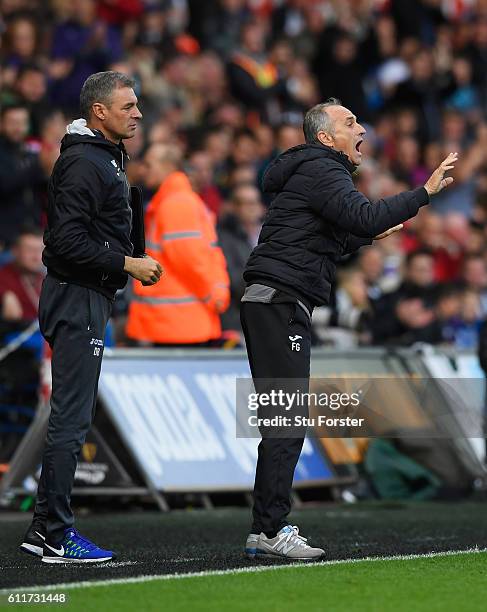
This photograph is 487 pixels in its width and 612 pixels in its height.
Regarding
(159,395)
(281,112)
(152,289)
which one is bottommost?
(159,395)

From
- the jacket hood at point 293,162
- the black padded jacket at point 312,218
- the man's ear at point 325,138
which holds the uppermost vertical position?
the man's ear at point 325,138

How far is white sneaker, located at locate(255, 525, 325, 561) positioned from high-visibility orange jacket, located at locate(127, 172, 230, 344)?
3.93 m

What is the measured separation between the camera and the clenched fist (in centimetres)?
757

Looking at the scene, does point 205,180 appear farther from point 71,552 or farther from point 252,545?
point 71,552

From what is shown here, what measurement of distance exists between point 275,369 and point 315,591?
1454 mm

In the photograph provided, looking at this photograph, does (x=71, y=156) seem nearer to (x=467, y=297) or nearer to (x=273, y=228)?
(x=273, y=228)

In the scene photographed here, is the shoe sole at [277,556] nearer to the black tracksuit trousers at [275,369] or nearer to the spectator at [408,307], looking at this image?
the black tracksuit trousers at [275,369]

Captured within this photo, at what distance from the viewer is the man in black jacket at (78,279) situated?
7.53 metres

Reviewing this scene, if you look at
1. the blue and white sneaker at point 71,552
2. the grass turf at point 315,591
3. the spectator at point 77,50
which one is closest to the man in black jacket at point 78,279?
the blue and white sneaker at point 71,552

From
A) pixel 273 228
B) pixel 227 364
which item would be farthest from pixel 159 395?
pixel 273 228

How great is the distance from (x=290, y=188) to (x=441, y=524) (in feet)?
10.4

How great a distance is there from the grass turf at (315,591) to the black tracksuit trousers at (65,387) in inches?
34.3

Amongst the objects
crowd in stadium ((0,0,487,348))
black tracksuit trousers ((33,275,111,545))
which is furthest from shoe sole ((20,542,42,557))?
crowd in stadium ((0,0,487,348))

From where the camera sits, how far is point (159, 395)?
451 inches
